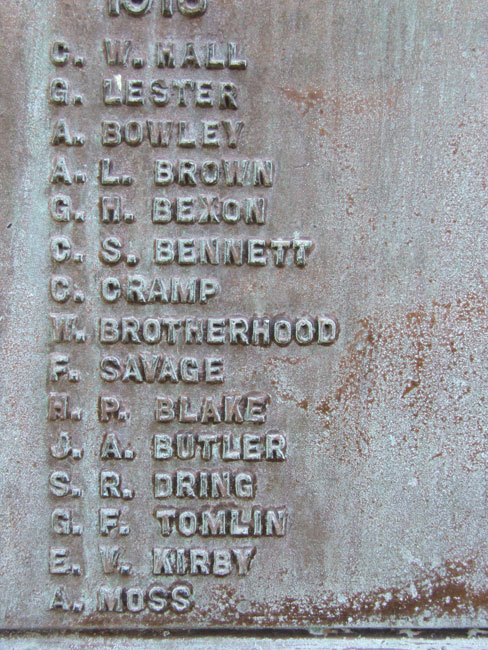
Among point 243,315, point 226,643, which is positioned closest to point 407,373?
point 243,315

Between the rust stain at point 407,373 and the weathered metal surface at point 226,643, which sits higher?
the rust stain at point 407,373

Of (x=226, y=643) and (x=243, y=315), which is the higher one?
(x=243, y=315)

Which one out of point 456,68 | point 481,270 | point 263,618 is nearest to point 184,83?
point 456,68

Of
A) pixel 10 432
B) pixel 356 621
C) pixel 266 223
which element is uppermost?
pixel 266 223

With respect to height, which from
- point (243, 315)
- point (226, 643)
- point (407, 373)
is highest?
point (243, 315)

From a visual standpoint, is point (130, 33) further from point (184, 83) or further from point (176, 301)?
point (176, 301)

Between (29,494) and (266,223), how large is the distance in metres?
1.05

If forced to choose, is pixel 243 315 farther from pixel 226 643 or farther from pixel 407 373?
pixel 226 643

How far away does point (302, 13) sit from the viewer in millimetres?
1506

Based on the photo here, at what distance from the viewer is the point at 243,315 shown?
155 centimetres

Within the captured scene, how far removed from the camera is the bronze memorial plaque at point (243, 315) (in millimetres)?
1508

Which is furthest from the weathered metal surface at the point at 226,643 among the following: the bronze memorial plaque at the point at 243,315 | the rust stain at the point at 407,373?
the rust stain at the point at 407,373

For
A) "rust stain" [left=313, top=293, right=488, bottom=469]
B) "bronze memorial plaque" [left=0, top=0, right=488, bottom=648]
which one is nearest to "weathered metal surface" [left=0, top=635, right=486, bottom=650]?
"bronze memorial plaque" [left=0, top=0, right=488, bottom=648]

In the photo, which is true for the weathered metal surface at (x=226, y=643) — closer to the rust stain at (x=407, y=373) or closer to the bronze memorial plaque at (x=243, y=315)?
the bronze memorial plaque at (x=243, y=315)
